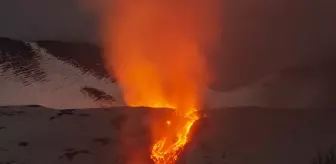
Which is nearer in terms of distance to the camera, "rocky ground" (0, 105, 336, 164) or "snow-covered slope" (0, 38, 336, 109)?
"rocky ground" (0, 105, 336, 164)

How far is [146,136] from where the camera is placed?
23.1 metres

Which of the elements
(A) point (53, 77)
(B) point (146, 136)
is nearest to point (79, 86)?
(A) point (53, 77)

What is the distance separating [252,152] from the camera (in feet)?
72.7

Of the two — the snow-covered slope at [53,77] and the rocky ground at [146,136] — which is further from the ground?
the snow-covered slope at [53,77]

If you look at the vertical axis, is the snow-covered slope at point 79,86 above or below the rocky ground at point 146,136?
above

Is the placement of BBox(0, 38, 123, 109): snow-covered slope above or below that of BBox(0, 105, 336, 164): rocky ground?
above

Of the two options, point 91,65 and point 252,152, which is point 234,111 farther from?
point 91,65

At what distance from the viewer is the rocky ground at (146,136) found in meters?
21.8

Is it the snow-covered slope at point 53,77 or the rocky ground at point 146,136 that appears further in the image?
the snow-covered slope at point 53,77

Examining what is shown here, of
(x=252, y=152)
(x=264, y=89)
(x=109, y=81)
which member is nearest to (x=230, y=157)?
(x=252, y=152)

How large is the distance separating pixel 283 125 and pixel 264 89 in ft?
54.6

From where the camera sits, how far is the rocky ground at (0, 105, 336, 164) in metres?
21.8

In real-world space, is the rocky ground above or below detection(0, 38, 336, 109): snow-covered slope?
below

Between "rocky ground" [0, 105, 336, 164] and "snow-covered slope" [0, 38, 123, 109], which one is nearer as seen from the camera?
"rocky ground" [0, 105, 336, 164]
